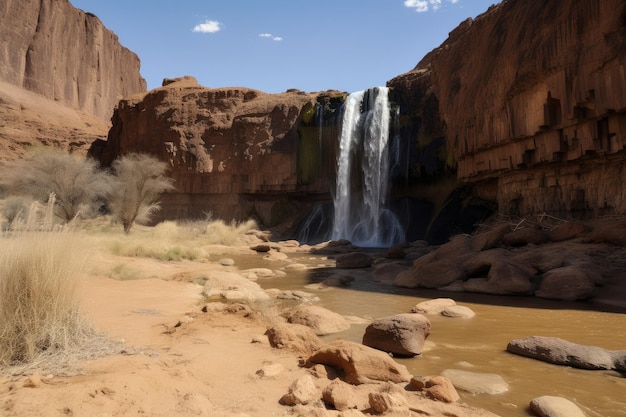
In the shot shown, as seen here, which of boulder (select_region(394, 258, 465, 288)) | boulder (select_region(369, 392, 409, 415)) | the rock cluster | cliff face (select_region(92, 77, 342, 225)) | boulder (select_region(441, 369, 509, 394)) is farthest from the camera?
cliff face (select_region(92, 77, 342, 225))

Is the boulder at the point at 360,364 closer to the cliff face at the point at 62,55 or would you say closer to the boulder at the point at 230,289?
the boulder at the point at 230,289

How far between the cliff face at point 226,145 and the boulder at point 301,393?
98.9 ft

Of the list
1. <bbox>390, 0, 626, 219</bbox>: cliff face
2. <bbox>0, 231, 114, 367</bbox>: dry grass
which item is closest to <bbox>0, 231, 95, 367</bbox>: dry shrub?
<bbox>0, 231, 114, 367</bbox>: dry grass

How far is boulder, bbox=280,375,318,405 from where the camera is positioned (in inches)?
139

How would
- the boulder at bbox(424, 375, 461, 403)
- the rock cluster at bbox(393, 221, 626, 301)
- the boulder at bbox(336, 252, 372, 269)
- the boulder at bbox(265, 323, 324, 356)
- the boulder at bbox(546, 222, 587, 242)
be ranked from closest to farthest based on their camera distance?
the boulder at bbox(424, 375, 461, 403) → the boulder at bbox(265, 323, 324, 356) → the rock cluster at bbox(393, 221, 626, 301) → the boulder at bbox(546, 222, 587, 242) → the boulder at bbox(336, 252, 372, 269)

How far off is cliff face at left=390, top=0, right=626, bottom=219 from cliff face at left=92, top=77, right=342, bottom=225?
16014 mm

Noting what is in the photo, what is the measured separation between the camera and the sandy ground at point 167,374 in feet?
9.39

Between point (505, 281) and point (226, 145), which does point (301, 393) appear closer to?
point (505, 281)

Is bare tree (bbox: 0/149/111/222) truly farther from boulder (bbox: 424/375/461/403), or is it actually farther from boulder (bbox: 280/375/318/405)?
boulder (bbox: 424/375/461/403)

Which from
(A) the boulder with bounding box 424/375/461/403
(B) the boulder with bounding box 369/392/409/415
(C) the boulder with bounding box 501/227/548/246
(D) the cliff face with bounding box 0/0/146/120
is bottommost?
(A) the boulder with bounding box 424/375/461/403

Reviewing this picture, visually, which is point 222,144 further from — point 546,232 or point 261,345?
point 261,345

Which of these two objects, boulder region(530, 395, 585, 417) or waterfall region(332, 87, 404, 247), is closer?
boulder region(530, 395, 585, 417)

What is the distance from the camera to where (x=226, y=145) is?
3756cm

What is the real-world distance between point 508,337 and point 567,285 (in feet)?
12.6
